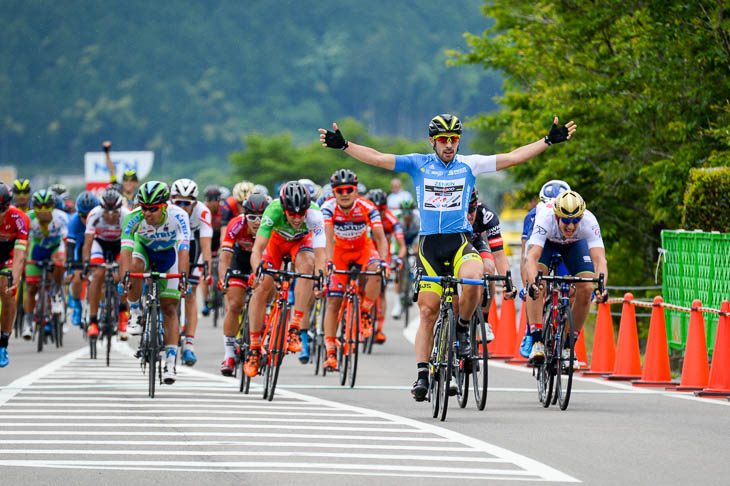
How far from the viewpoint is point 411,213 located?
25.7m

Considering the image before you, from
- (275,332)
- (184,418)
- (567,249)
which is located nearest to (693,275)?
(567,249)

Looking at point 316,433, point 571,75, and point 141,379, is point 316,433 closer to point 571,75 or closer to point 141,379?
point 141,379

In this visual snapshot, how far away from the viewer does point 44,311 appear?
20.8 m

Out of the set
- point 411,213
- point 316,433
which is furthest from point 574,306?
point 411,213

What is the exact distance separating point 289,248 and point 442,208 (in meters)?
3.03

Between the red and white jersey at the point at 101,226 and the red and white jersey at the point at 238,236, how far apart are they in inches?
141

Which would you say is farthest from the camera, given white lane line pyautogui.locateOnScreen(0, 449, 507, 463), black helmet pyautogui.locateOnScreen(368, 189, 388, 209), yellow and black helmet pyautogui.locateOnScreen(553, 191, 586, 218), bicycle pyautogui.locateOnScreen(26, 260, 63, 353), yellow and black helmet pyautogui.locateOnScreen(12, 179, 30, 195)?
yellow and black helmet pyautogui.locateOnScreen(12, 179, 30, 195)

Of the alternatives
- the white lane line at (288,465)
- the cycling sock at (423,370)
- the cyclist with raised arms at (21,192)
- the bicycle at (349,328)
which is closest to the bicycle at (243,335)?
the bicycle at (349,328)

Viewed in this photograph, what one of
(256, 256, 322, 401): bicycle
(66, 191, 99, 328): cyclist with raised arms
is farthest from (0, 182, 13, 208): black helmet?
(66, 191, 99, 328): cyclist with raised arms

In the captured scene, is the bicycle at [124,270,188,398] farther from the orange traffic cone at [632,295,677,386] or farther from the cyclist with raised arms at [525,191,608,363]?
the orange traffic cone at [632,295,677,386]

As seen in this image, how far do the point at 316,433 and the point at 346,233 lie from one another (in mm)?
6196

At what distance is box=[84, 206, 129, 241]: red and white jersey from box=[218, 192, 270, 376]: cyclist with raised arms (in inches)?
139

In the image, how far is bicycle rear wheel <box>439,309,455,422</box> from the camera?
1106cm

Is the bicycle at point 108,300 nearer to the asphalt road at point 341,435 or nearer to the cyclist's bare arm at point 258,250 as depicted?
the asphalt road at point 341,435
